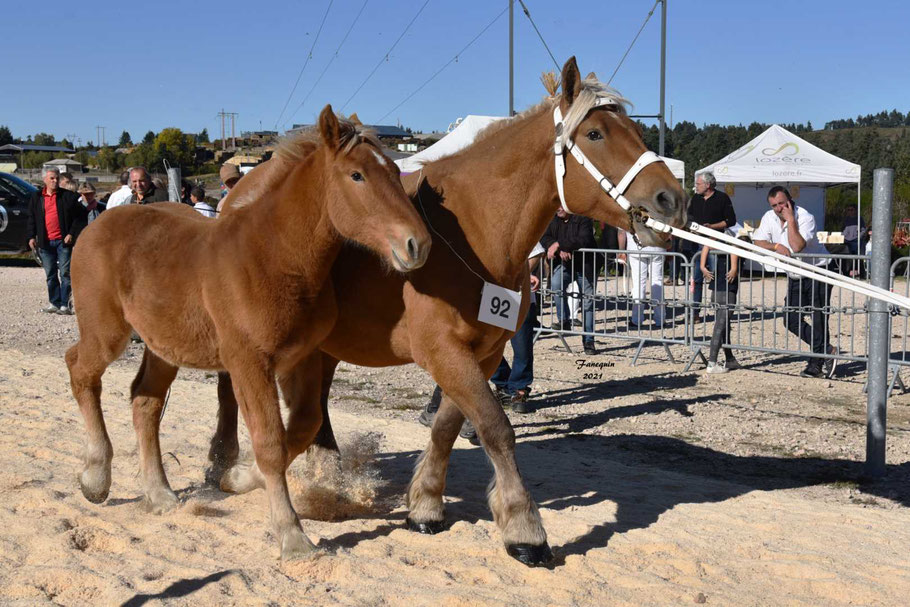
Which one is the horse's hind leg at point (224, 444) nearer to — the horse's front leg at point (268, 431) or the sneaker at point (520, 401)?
the horse's front leg at point (268, 431)

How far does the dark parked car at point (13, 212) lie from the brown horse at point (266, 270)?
1742cm

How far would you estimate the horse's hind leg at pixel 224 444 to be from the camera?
5410 millimetres

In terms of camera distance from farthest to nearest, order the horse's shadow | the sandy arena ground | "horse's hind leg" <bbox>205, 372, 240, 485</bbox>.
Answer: "horse's hind leg" <bbox>205, 372, 240, 485</bbox> < the horse's shadow < the sandy arena ground

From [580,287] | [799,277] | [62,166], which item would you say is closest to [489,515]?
[799,277]

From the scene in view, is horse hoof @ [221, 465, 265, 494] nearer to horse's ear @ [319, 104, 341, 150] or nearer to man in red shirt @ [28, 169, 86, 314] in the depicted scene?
horse's ear @ [319, 104, 341, 150]

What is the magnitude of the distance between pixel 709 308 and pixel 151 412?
23.4 feet

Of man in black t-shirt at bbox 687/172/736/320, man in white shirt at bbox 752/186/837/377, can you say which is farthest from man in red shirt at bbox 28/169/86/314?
man in white shirt at bbox 752/186/837/377

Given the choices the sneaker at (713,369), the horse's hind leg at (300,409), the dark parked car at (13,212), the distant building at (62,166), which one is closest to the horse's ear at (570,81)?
the horse's hind leg at (300,409)

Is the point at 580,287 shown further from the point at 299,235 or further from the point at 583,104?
the point at 299,235

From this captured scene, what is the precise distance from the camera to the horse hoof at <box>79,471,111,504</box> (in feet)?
15.8

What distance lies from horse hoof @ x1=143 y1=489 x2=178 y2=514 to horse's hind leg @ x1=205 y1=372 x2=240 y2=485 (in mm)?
519

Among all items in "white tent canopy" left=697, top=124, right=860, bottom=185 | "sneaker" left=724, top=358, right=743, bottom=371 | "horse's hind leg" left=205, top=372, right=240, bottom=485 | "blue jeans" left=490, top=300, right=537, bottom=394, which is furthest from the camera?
"white tent canopy" left=697, top=124, right=860, bottom=185

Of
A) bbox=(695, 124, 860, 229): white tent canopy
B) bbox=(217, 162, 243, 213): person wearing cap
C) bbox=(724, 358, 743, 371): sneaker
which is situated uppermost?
bbox=(695, 124, 860, 229): white tent canopy

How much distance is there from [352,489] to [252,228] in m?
1.84
